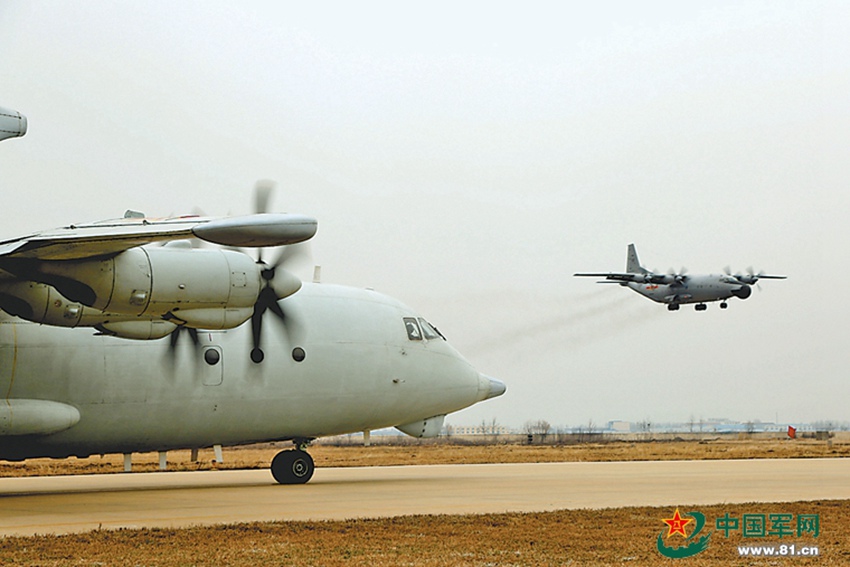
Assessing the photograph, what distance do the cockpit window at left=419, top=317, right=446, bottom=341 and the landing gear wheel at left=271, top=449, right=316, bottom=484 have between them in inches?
189

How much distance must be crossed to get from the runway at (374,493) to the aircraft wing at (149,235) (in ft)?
14.9

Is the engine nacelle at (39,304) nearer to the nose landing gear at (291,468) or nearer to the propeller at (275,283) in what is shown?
the propeller at (275,283)

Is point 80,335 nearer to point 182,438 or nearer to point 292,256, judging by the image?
point 182,438

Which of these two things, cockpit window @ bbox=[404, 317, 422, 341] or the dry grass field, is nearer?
the dry grass field

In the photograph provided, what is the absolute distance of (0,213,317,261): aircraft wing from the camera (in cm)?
1617

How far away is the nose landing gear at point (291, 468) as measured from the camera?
27.8m

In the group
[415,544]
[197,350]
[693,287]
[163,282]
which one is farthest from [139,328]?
[693,287]

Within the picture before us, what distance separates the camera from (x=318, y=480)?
30328 millimetres

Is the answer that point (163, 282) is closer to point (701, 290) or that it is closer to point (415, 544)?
point (415, 544)

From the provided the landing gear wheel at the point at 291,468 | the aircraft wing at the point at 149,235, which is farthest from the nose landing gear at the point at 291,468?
the aircraft wing at the point at 149,235

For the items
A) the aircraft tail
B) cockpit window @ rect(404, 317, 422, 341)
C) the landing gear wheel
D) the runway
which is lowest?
the runway

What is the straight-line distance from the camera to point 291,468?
2783cm

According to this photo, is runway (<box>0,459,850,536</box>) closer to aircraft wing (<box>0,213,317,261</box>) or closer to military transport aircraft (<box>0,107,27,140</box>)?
aircraft wing (<box>0,213,317,261</box>)

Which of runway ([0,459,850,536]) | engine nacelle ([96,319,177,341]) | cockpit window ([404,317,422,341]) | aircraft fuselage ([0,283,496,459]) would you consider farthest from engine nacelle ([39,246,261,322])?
cockpit window ([404,317,422,341])
